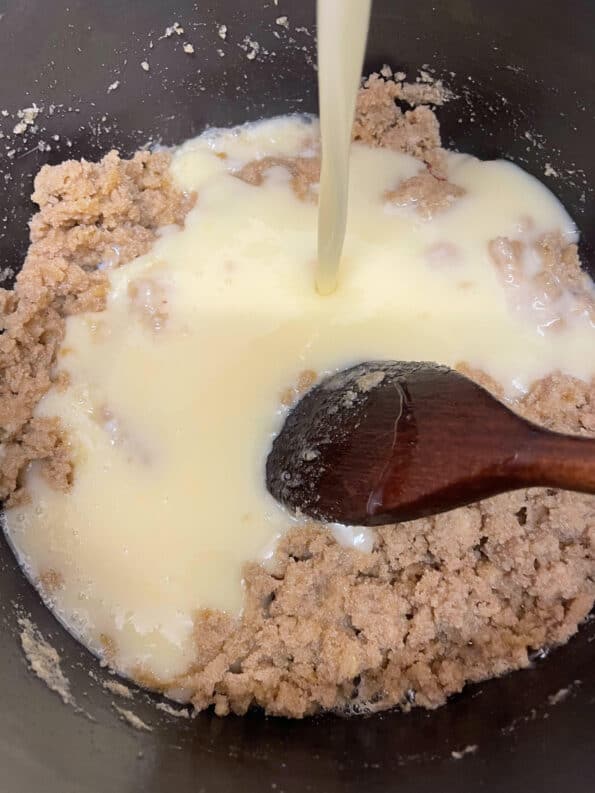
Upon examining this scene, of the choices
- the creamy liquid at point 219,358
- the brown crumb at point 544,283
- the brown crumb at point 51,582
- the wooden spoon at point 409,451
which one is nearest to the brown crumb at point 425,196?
the creamy liquid at point 219,358

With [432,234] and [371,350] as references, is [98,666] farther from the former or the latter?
[432,234]

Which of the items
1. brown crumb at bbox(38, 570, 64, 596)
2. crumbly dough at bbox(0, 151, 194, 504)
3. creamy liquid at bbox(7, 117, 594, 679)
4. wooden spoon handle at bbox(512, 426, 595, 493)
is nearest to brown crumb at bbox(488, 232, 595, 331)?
creamy liquid at bbox(7, 117, 594, 679)

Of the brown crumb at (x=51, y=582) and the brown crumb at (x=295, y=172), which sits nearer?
the brown crumb at (x=51, y=582)

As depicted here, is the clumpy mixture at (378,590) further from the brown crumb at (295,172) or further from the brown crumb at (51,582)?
the brown crumb at (295,172)

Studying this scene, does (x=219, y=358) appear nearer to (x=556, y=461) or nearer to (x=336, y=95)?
(x=336, y=95)

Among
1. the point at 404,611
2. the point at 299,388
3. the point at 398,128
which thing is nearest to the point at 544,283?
the point at 398,128

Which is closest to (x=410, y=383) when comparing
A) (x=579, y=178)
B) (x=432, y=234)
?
(x=432, y=234)

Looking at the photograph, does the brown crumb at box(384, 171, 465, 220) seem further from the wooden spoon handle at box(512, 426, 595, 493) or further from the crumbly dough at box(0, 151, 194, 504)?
the wooden spoon handle at box(512, 426, 595, 493)
